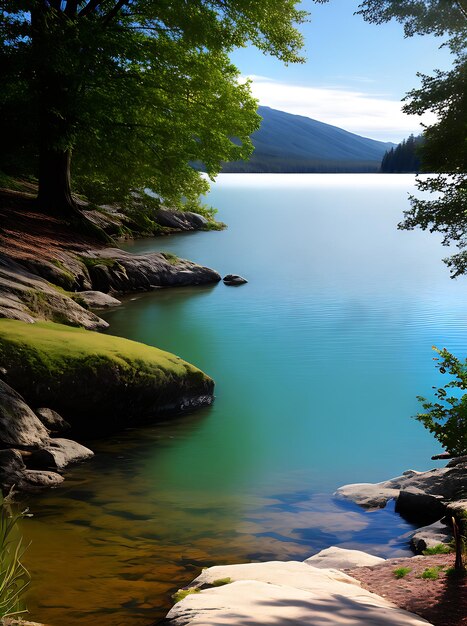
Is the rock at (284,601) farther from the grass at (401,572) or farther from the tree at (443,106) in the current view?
the tree at (443,106)

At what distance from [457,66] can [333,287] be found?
14.2 m

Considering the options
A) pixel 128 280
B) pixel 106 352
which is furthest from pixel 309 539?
pixel 128 280

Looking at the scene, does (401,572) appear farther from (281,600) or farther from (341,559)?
(281,600)

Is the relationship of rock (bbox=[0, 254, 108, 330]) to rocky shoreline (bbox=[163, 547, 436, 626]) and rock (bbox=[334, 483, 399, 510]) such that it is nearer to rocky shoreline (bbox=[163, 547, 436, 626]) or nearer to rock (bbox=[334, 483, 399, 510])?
rock (bbox=[334, 483, 399, 510])

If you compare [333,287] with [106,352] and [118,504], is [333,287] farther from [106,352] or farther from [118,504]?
[118,504]

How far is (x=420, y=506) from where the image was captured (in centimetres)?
1041

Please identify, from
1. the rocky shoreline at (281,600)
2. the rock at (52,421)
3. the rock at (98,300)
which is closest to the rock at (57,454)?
the rock at (52,421)

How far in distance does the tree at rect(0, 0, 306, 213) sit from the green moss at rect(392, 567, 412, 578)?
66.9 ft

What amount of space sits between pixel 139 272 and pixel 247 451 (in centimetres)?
1668

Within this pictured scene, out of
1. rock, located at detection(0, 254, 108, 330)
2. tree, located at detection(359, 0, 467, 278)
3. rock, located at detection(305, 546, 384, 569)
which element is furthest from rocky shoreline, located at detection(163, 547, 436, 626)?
tree, located at detection(359, 0, 467, 278)

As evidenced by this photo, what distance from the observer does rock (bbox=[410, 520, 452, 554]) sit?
913 cm

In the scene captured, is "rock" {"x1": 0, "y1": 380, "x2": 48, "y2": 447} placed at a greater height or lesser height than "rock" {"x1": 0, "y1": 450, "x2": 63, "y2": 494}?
greater

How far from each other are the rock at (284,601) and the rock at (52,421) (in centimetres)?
565

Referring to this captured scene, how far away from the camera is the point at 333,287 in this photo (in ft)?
112
